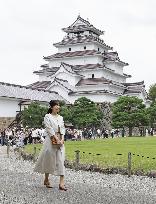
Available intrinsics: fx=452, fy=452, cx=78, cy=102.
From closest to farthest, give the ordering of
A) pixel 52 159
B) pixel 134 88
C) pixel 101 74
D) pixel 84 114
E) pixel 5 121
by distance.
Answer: pixel 52 159, pixel 84 114, pixel 5 121, pixel 101 74, pixel 134 88

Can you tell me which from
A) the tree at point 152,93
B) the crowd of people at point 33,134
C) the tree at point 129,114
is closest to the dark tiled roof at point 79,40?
the crowd of people at point 33,134

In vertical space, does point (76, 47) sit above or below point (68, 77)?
above

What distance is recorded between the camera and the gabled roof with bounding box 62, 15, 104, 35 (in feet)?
243

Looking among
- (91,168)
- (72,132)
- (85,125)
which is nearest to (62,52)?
(85,125)

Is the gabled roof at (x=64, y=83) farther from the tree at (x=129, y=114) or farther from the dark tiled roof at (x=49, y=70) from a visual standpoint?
the tree at (x=129, y=114)

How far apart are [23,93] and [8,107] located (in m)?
3.46

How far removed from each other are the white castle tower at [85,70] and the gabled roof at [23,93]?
16.4ft

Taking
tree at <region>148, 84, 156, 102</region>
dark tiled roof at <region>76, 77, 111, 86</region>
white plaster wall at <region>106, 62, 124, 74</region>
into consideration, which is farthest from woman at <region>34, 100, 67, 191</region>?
tree at <region>148, 84, 156, 102</region>

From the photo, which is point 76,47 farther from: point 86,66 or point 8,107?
point 8,107

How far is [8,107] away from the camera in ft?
194

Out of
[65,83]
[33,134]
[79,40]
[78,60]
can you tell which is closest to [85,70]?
[78,60]

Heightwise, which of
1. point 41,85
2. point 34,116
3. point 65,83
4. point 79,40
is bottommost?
point 34,116

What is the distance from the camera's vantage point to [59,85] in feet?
226

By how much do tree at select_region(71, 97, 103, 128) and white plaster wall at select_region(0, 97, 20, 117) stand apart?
8404 millimetres
